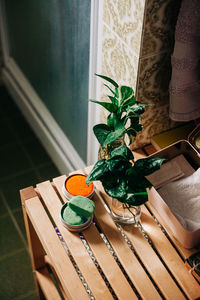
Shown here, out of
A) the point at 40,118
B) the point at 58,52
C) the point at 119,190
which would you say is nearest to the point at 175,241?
the point at 119,190

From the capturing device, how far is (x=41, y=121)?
96.2 inches

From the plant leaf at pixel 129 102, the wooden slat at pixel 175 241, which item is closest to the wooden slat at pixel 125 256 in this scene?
the wooden slat at pixel 175 241

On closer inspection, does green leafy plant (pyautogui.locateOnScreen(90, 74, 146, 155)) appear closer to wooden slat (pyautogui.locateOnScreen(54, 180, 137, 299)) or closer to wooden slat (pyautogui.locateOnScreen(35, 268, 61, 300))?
wooden slat (pyautogui.locateOnScreen(54, 180, 137, 299))

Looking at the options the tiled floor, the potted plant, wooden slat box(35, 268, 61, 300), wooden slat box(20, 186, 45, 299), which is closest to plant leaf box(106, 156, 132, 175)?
the potted plant

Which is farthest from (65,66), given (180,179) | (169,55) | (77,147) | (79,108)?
(180,179)

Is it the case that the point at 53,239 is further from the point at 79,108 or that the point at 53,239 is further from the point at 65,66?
the point at 65,66

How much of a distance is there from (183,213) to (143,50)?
513mm

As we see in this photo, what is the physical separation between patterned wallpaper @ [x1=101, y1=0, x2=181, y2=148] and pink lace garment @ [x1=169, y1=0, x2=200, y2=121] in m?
0.06

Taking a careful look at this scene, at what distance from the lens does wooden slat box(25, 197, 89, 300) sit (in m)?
1.20

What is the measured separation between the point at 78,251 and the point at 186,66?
65cm

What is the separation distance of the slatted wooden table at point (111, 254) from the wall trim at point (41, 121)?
72 centimetres

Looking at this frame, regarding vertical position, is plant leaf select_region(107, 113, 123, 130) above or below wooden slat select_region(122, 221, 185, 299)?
above

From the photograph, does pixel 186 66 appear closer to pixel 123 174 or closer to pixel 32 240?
pixel 123 174

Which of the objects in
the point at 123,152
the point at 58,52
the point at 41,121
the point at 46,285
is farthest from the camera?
the point at 41,121
